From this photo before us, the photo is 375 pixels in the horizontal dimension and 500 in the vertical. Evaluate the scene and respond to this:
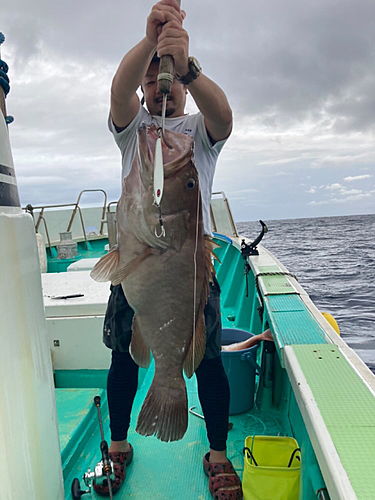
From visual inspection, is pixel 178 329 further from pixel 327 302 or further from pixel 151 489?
pixel 327 302

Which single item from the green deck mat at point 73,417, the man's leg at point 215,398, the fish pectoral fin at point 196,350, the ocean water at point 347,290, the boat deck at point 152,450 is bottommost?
the ocean water at point 347,290

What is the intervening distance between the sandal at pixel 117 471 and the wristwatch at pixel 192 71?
204cm

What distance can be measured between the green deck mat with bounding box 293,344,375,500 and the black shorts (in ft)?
1.39

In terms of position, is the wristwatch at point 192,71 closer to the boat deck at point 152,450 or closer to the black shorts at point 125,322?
the black shorts at point 125,322

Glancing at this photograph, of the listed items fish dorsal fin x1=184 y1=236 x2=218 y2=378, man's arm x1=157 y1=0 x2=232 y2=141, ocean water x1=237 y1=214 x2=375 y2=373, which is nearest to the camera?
man's arm x1=157 y1=0 x2=232 y2=141

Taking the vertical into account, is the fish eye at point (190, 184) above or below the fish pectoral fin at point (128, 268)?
above

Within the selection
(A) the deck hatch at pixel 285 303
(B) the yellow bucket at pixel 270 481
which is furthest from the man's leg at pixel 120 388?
(A) the deck hatch at pixel 285 303

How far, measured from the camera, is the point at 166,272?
165 centimetres

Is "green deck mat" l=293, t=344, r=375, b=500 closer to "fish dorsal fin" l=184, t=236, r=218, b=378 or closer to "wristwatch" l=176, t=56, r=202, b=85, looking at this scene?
"fish dorsal fin" l=184, t=236, r=218, b=378

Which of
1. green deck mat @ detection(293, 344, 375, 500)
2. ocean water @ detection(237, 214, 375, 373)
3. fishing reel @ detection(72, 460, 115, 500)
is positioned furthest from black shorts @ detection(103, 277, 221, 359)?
ocean water @ detection(237, 214, 375, 373)

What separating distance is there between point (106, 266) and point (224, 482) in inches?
52.8

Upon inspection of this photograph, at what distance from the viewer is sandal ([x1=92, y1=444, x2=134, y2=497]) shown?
2059mm

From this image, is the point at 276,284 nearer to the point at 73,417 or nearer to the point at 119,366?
the point at 119,366

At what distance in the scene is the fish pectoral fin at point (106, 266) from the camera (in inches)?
65.7
